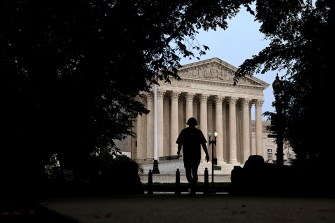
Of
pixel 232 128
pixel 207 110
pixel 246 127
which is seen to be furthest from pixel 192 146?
pixel 246 127

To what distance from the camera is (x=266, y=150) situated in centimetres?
12225

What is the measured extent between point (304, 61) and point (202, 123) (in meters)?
64.3

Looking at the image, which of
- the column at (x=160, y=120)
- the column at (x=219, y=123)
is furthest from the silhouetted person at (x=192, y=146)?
the column at (x=219, y=123)

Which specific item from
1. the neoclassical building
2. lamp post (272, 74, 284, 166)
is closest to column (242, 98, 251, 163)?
the neoclassical building

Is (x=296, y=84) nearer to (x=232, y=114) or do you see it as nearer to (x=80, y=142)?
(x=80, y=142)

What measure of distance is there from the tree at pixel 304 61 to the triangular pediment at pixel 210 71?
5859cm

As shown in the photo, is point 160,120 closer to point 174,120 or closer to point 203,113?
point 174,120

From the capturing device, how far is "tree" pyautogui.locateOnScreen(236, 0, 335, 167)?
1670 cm

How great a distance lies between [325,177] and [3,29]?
31.0 feet

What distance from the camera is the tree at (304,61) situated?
16.7 meters

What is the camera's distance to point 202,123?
270 feet

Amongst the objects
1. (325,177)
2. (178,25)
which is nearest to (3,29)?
(178,25)

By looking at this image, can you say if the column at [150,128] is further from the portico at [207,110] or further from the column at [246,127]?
the column at [246,127]

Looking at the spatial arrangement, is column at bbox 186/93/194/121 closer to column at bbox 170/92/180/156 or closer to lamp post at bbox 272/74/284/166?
column at bbox 170/92/180/156
